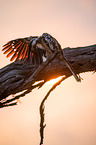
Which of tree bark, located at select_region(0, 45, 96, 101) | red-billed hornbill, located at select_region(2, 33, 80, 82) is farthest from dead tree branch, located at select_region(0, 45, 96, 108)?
red-billed hornbill, located at select_region(2, 33, 80, 82)

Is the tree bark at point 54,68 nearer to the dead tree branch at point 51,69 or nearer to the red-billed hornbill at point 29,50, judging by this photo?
the dead tree branch at point 51,69

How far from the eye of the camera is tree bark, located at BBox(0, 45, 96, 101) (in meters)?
3.59

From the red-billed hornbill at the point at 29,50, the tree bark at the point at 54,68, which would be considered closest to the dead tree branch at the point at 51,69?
the tree bark at the point at 54,68

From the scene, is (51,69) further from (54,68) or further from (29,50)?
(29,50)

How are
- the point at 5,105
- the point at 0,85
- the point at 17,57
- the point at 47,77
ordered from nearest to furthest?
the point at 5,105 < the point at 0,85 < the point at 47,77 < the point at 17,57

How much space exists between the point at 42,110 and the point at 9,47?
1.71 m

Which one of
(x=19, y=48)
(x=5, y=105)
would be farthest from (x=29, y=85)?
(x=19, y=48)

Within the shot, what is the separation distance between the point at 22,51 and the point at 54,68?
3.06 ft

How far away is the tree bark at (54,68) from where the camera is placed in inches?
141

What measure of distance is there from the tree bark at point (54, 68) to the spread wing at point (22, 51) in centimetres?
27

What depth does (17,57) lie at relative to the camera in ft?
13.6

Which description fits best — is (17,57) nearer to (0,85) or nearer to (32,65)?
(32,65)

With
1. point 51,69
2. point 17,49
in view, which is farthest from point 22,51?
point 51,69

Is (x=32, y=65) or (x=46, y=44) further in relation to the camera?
(x=32, y=65)
